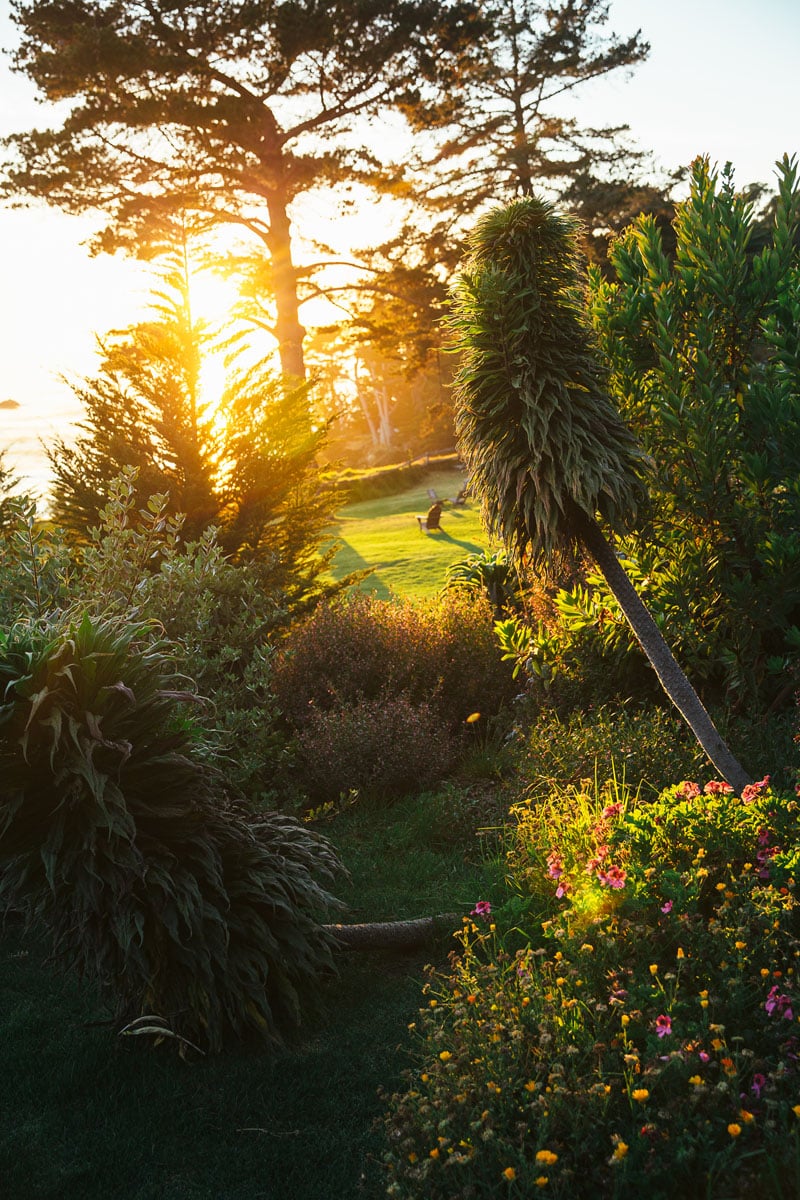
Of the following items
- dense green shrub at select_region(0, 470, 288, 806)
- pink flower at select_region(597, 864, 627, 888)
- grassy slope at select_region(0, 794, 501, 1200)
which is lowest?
grassy slope at select_region(0, 794, 501, 1200)

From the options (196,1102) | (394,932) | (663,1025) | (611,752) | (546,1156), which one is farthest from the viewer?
(611,752)

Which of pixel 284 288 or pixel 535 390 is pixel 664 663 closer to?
pixel 535 390

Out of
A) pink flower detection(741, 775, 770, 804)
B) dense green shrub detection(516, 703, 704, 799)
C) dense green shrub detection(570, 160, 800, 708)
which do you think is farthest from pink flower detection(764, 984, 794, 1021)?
dense green shrub detection(570, 160, 800, 708)

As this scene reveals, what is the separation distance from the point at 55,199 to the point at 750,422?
18150 mm

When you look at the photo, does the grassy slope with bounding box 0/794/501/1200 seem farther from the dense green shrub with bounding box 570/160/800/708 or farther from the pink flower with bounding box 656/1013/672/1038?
the dense green shrub with bounding box 570/160/800/708

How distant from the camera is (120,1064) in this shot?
4.69 m

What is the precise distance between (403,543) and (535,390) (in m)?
19.4

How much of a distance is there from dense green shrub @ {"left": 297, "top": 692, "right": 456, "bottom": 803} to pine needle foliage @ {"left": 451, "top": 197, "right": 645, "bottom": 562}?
260 cm

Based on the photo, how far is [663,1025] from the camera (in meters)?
3.55

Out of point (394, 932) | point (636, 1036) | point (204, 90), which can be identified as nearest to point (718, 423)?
point (394, 932)

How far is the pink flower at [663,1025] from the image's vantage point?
349cm

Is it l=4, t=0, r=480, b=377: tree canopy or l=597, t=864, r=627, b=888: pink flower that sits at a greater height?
l=4, t=0, r=480, b=377: tree canopy

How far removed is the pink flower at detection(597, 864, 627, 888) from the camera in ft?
14.3

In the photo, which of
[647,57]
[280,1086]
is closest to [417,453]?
[647,57]
